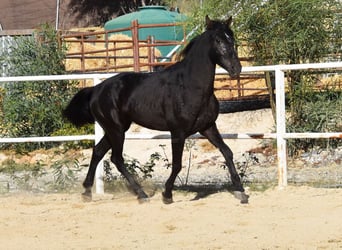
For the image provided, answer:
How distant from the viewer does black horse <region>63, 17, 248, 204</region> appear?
371 inches

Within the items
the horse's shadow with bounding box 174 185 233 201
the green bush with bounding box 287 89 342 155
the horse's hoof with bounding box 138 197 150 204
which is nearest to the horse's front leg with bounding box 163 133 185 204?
the horse's hoof with bounding box 138 197 150 204

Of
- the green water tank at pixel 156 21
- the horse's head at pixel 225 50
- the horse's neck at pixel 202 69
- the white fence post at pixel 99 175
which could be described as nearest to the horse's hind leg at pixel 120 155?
the white fence post at pixel 99 175

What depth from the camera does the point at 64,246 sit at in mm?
7457

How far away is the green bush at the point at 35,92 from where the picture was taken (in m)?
13.4

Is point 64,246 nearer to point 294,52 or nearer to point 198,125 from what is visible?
point 198,125

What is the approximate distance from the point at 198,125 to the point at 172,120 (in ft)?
0.97

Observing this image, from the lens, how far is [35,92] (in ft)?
49.9

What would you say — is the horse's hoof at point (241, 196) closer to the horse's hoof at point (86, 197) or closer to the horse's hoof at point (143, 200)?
the horse's hoof at point (143, 200)

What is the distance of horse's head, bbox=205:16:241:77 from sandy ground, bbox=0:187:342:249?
146cm

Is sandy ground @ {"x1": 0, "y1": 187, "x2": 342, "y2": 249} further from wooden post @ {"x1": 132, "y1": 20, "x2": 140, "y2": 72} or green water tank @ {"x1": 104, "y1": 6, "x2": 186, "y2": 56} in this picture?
green water tank @ {"x1": 104, "y1": 6, "x2": 186, "y2": 56}

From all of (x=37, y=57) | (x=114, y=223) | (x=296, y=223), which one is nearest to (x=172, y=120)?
(x=114, y=223)

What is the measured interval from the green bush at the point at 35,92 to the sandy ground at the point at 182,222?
3057 millimetres

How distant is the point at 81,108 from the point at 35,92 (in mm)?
4812

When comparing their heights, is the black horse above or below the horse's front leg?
above
